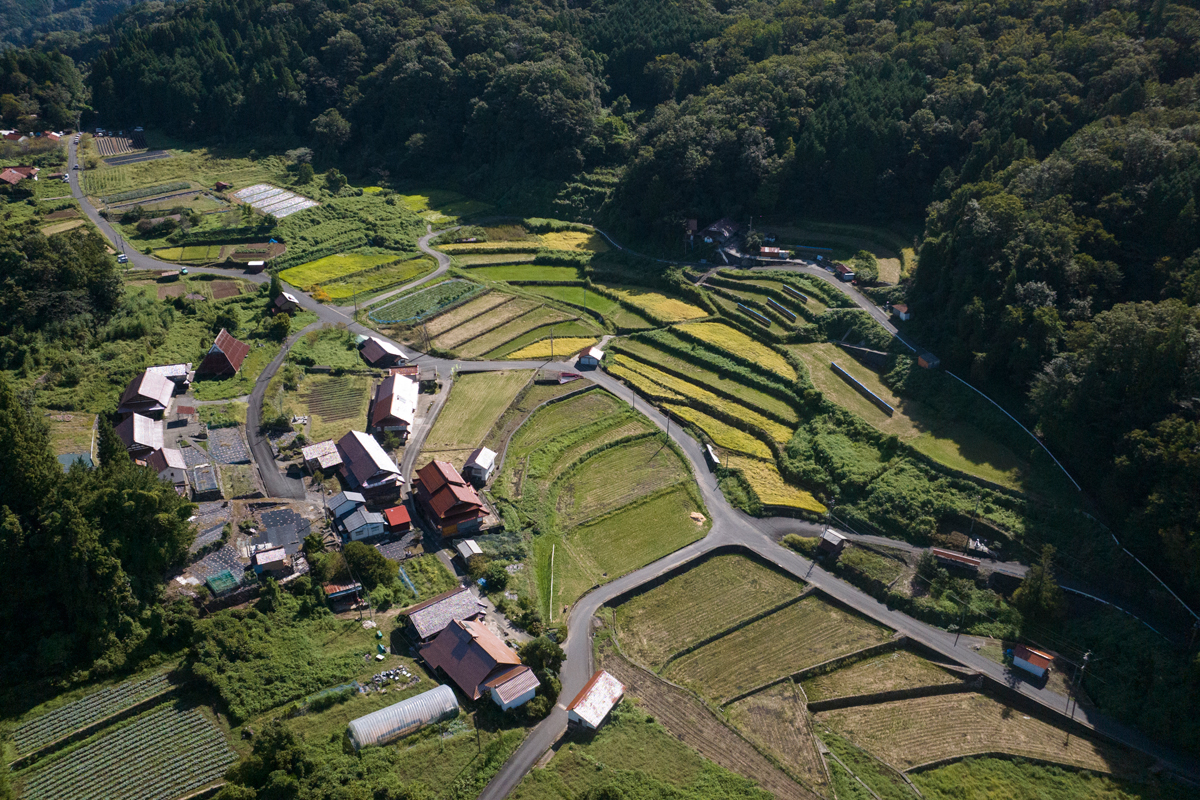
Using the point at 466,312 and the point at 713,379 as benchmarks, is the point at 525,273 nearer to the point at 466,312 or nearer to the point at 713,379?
the point at 466,312

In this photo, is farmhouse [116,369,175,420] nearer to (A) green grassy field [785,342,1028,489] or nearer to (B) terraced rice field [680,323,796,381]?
(B) terraced rice field [680,323,796,381]

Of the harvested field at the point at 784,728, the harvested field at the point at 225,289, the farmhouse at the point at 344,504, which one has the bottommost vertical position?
the harvested field at the point at 784,728

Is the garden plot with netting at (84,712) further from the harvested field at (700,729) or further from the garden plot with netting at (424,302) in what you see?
the garden plot with netting at (424,302)

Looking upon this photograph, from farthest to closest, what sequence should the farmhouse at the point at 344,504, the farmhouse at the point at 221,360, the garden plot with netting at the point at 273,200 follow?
1. the garden plot with netting at the point at 273,200
2. the farmhouse at the point at 221,360
3. the farmhouse at the point at 344,504

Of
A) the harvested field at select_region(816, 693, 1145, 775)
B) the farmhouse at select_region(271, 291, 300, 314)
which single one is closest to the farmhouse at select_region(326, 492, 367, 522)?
the harvested field at select_region(816, 693, 1145, 775)

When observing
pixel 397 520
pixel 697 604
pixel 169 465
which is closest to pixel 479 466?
pixel 397 520

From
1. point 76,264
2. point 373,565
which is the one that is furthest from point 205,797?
point 76,264

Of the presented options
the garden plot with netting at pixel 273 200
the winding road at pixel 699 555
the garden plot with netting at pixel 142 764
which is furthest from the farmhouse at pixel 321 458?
the garden plot with netting at pixel 273 200

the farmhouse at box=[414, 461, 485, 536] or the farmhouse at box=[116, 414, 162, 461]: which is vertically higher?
the farmhouse at box=[414, 461, 485, 536]
